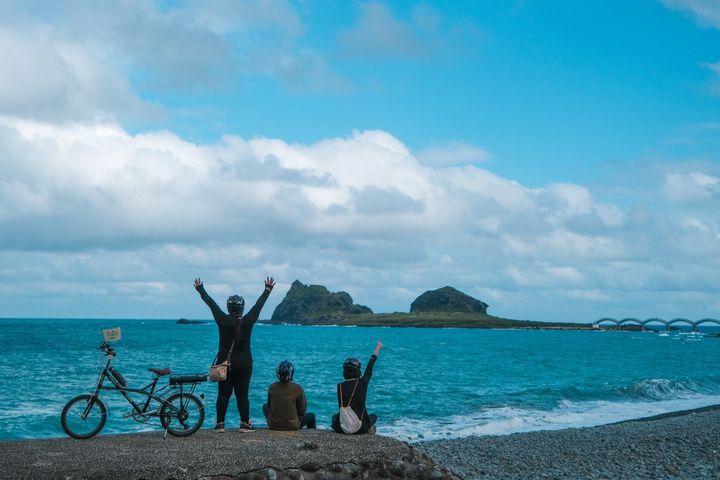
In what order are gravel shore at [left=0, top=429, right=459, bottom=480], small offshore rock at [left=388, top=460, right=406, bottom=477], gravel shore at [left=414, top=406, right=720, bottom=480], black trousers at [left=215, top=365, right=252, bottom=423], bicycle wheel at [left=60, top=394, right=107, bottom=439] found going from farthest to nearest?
gravel shore at [left=414, top=406, right=720, bottom=480] < black trousers at [left=215, top=365, right=252, bottom=423] < bicycle wheel at [left=60, top=394, right=107, bottom=439] < small offshore rock at [left=388, top=460, right=406, bottom=477] < gravel shore at [left=0, top=429, right=459, bottom=480]

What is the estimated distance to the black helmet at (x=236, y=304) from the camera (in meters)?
12.1

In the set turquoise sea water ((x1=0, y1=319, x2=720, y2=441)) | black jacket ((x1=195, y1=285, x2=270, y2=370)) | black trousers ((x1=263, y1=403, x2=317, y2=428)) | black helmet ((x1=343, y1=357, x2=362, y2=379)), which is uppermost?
black jacket ((x1=195, y1=285, x2=270, y2=370))

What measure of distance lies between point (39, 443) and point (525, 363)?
61.6 meters

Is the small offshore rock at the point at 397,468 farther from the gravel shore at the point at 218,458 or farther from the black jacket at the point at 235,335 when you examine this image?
the black jacket at the point at 235,335

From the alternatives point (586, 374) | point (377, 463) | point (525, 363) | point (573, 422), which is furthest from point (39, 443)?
point (525, 363)

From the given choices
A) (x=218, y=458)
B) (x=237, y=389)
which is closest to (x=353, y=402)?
(x=237, y=389)

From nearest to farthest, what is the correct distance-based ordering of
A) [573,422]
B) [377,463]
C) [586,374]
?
[377,463] → [573,422] → [586,374]

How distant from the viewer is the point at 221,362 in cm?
1201

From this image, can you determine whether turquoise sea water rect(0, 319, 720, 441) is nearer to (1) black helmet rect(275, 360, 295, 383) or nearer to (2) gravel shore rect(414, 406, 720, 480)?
(1) black helmet rect(275, 360, 295, 383)

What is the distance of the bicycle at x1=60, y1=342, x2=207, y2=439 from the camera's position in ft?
37.3

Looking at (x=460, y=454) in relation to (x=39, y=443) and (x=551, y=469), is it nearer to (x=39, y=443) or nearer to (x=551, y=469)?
(x=551, y=469)

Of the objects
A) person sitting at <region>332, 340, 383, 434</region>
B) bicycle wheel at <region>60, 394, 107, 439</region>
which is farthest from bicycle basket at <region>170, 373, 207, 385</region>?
person sitting at <region>332, 340, 383, 434</region>

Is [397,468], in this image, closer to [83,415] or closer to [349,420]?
[349,420]

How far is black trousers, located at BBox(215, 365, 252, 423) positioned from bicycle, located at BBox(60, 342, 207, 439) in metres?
0.51
